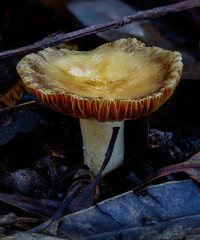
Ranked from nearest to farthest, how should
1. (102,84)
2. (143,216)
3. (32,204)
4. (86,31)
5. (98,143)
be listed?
1. (143,216)
2. (32,204)
3. (102,84)
4. (98,143)
5. (86,31)

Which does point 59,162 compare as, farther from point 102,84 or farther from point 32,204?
point 102,84

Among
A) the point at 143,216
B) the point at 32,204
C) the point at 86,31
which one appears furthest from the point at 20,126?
the point at 143,216


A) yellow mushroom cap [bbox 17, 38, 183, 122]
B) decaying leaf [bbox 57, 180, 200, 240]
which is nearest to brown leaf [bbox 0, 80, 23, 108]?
yellow mushroom cap [bbox 17, 38, 183, 122]

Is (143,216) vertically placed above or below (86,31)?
below

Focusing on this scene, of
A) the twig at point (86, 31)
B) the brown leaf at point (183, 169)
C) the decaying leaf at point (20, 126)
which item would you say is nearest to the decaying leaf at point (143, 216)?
the brown leaf at point (183, 169)

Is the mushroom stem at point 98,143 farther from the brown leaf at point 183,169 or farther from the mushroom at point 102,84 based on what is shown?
the brown leaf at point 183,169

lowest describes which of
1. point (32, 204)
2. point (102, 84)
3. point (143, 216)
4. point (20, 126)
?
point (143, 216)

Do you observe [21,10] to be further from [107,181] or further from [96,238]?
[96,238]
